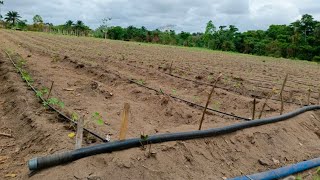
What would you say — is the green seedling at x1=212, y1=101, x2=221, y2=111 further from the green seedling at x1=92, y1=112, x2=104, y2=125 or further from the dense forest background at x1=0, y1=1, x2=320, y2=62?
the dense forest background at x1=0, y1=1, x2=320, y2=62

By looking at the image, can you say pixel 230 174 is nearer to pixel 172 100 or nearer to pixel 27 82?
pixel 172 100

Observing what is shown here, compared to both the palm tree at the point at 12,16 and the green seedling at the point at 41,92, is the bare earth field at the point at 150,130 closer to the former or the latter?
the green seedling at the point at 41,92

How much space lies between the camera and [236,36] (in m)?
56.7

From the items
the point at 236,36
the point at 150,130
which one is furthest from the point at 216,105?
the point at 236,36

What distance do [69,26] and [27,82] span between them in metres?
64.9

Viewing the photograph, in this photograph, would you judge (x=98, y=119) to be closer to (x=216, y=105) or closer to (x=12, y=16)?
(x=216, y=105)

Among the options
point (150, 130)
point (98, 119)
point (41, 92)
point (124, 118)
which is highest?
point (124, 118)

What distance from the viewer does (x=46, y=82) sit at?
27.6 feet

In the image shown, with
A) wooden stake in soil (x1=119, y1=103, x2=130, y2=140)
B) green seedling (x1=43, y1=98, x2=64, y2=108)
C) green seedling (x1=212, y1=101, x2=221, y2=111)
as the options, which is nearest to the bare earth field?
green seedling (x1=212, y1=101, x2=221, y2=111)

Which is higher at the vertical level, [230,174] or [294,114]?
[294,114]

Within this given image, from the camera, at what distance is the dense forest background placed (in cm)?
4469

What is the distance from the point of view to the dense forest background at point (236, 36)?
147 ft

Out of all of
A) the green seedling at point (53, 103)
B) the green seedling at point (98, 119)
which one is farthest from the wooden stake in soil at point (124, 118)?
the green seedling at point (53, 103)

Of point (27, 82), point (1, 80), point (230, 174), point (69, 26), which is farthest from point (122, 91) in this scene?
point (69, 26)
